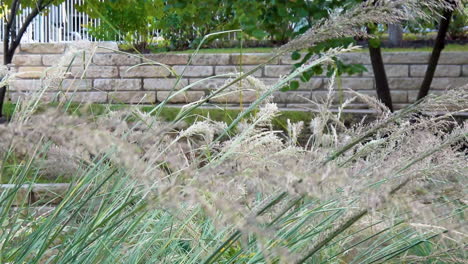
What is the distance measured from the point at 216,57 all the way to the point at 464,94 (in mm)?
7643

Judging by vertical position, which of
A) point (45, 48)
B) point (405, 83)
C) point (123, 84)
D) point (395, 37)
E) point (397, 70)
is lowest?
point (123, 84)

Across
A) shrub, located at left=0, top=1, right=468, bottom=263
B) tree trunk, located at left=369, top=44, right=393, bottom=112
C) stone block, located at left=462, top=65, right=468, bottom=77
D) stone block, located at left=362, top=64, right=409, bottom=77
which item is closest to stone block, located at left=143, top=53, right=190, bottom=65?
stone block, located at left=362, top=64, right=409, bottom=77

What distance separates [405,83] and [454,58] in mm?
630

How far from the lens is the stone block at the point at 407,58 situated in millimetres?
8414

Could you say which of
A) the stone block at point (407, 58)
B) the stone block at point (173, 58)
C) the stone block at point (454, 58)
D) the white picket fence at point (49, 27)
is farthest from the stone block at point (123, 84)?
the stone block at point (454, 58)

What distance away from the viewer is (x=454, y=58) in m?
8.35

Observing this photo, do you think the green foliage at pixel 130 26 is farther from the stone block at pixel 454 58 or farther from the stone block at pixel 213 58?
the stone block at pixel 454 58

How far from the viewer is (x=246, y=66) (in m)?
8.93

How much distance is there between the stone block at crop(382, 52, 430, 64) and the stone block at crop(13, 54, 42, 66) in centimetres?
450

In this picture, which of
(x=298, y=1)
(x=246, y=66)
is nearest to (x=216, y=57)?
(x=246, y=66)

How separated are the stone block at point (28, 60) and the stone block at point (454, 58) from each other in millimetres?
5140

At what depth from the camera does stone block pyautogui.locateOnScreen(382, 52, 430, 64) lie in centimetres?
841

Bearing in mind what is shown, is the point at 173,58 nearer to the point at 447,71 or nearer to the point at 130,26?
the point at 130,26

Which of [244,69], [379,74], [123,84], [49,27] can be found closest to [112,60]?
[123,84]
